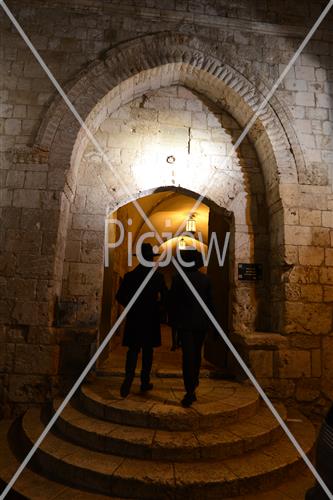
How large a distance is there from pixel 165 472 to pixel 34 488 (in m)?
1.07

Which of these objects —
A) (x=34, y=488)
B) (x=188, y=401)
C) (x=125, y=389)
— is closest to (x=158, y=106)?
(x=125, y=389)

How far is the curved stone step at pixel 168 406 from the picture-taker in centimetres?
325

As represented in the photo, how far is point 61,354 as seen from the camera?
14.4 ft

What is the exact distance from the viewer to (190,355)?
3.39 metres

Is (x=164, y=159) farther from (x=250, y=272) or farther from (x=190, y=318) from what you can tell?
(x=190, y=318)

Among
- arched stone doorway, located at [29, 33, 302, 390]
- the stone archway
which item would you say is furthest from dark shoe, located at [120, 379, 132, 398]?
the stone archway

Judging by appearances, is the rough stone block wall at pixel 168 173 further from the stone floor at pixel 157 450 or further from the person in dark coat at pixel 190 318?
the person in dark coat at pixel 190 318

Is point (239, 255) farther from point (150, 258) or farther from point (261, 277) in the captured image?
point (150, 258)

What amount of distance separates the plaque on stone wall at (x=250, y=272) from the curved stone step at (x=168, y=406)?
165 cm

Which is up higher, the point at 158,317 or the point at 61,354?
the point at 158,317

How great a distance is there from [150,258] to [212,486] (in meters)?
2.12

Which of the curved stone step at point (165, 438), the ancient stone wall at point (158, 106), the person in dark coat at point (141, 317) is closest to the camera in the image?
the curved stone step at point (165, 438)

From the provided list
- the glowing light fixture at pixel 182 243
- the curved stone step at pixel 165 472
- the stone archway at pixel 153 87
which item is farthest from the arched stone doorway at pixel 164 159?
the glowing light fixture at pixel 182 243

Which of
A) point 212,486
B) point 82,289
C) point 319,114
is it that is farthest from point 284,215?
point 212,486
